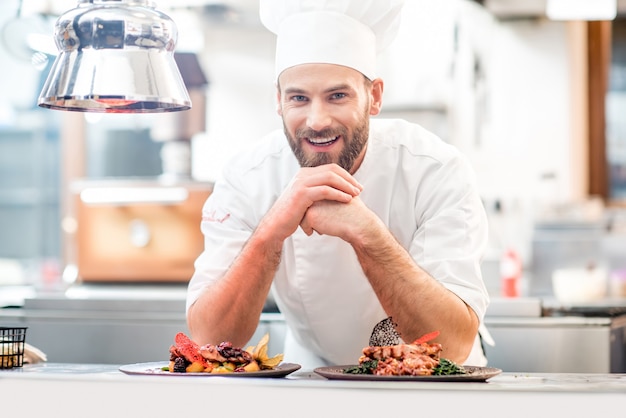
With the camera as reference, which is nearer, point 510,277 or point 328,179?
point 328,179

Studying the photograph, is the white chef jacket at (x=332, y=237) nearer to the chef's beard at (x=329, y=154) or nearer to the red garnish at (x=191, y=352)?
the chef's beard at (x=329, y=154)

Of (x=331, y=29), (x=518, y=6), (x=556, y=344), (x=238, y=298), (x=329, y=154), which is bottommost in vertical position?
(x=556, y=344)

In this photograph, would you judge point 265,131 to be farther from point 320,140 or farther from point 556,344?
point 320,140

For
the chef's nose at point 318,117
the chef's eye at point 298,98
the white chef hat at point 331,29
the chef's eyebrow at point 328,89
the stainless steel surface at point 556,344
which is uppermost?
the white chef hat at point 331,29

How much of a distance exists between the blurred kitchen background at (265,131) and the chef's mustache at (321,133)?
2081mm

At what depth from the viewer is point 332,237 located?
2.19m

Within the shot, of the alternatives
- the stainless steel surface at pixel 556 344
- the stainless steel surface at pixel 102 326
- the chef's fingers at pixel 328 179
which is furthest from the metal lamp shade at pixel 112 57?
the stainless steel surface at pixel 556 344

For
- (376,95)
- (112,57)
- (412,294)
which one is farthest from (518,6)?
(112,57)

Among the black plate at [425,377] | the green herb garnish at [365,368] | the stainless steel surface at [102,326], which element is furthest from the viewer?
the stainless steel surface at [102,326]

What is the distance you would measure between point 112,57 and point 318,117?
1.47 ft

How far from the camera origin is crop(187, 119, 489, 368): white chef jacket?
211 cm

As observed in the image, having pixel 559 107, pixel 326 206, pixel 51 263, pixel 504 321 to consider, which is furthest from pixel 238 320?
pixel 559 107

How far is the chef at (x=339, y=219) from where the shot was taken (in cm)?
187

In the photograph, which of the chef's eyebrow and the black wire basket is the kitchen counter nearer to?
the black wire basket
